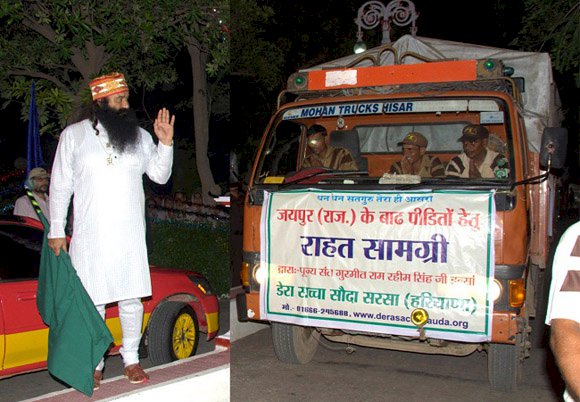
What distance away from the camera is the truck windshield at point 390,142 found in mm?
5465

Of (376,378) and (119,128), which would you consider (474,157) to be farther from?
(119,128)

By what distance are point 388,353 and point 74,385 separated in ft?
10.8

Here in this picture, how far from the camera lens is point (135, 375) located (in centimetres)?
441

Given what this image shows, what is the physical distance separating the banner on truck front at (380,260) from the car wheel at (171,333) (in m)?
0.76

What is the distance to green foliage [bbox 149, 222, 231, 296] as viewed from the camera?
31.2 ft

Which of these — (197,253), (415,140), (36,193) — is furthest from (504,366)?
(197,253)

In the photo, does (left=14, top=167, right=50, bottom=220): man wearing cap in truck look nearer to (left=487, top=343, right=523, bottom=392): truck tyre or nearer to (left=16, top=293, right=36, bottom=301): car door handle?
(left=16, top=293, right=36, bottom=301): car door handle

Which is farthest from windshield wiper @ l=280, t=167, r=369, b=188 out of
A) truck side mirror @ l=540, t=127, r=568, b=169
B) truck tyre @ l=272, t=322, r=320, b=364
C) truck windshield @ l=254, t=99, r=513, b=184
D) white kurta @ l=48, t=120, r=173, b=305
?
white kurta @ l=48, t=120, r=173, b=305

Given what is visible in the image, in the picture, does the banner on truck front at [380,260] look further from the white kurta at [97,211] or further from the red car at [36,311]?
the white kurta at [97,211]

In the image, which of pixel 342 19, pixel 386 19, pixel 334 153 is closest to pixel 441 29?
pixel 342 19

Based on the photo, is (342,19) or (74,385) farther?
(342,19)

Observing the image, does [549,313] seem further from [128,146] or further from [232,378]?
[232,378]

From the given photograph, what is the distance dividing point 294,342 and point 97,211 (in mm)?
2305

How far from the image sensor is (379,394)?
17.1 feet
